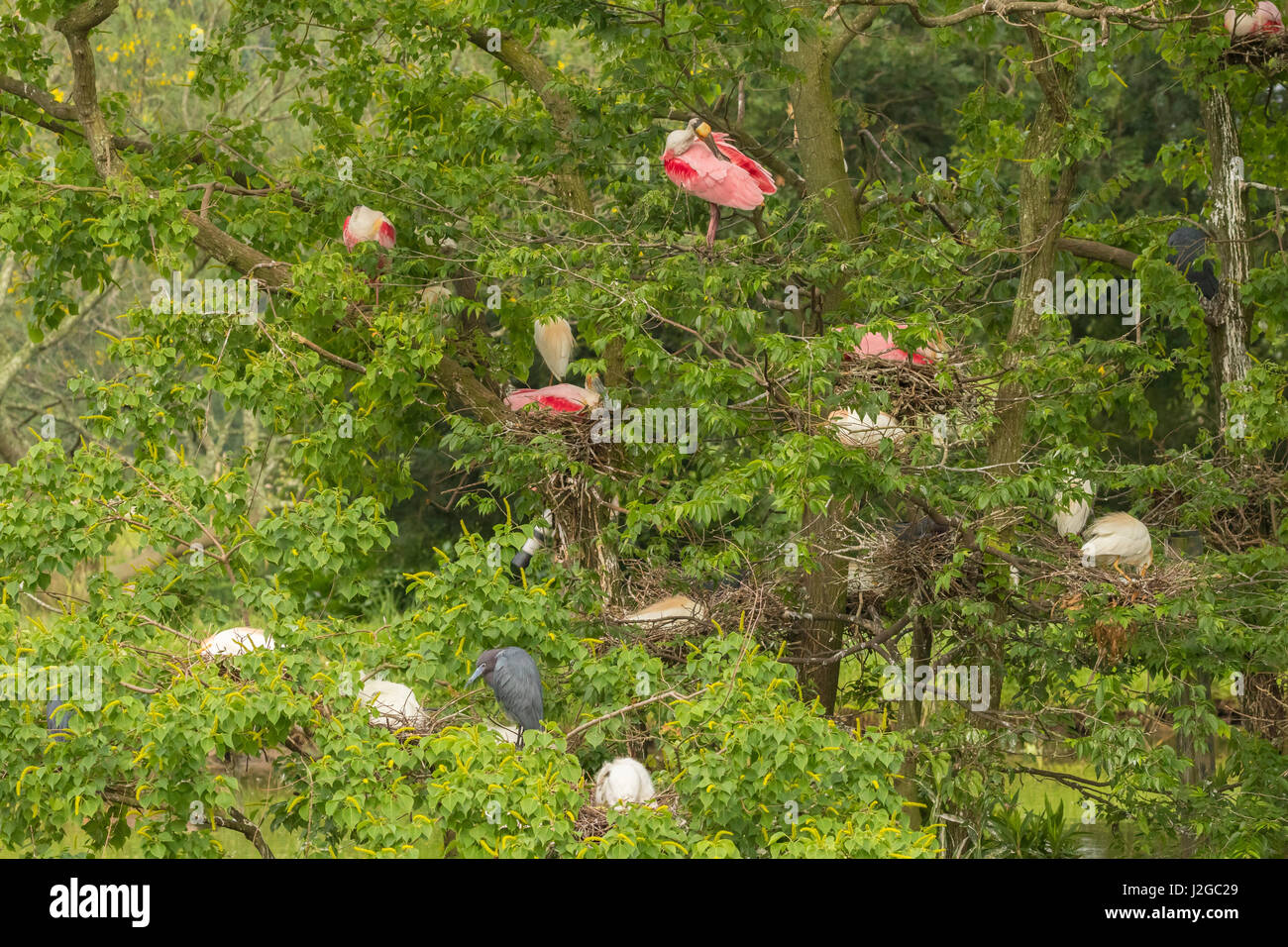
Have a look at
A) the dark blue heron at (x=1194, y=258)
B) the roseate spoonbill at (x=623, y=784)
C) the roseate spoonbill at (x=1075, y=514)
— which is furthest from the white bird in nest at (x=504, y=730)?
the dark blue heron at (x=1194, y=258)

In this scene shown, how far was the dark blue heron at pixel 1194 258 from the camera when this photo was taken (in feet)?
20.5

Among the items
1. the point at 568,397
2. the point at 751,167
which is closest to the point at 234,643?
the point at 568,397

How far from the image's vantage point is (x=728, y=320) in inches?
192

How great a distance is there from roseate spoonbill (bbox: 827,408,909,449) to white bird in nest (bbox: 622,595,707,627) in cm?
88

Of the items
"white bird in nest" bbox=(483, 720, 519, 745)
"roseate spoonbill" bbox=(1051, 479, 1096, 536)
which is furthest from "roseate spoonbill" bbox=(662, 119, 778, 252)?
"white bird in nest" bbox=(483, 720, 519, 745)

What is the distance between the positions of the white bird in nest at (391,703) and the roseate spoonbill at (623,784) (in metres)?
0.59

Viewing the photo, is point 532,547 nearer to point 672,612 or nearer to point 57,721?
point 672,612

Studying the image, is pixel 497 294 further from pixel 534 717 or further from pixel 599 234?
pixel 534 717

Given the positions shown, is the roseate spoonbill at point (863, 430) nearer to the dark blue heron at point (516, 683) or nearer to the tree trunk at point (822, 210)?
the tree trunk at point (822, 210)

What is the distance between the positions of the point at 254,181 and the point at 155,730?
12.4 feet

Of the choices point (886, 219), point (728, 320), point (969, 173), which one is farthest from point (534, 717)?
point (969, 173)

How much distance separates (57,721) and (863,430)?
271 centimetres

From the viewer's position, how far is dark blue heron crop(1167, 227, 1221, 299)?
626 cm
